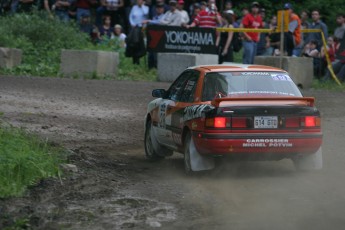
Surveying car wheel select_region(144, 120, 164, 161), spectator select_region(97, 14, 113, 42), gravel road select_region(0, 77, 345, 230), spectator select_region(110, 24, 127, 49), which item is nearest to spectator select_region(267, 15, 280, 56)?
spectator select_region(110, 24, 127, 49)

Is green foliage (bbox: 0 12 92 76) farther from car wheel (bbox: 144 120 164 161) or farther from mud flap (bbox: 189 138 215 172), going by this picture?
mud flap (bbox: 189 138 215 172)

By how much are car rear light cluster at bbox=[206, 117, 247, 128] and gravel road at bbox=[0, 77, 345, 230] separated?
2.38ft

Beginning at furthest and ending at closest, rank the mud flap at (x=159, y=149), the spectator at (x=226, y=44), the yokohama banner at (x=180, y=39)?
the spectator at (x=226, y=44) < the yokohama banner at (x=180, y=39) < the mud flap at (x=159, y=149)

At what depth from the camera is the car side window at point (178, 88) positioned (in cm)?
1357

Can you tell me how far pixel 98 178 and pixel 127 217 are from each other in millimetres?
2243

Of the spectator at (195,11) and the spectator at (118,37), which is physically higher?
the spectator at (195,11)

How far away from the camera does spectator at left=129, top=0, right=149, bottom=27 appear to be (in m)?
29.0

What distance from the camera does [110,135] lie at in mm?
16766

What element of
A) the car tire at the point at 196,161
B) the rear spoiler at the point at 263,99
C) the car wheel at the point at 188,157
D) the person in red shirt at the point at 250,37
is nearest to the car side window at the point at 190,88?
the car wheel at the point at 188,157

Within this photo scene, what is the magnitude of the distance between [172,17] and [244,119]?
52.9ft

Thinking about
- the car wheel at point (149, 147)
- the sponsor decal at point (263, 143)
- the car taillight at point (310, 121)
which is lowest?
the car wheel at point (149, 147)

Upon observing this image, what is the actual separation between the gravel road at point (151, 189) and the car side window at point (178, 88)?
40.4 inches

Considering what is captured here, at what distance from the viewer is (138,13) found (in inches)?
1145

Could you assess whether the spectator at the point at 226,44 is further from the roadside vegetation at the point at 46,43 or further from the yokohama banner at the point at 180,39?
the roadside vegetation at the point at 46,43
